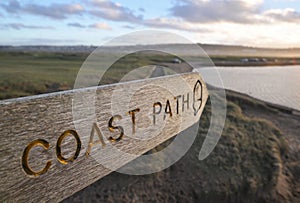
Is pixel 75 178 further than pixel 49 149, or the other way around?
pixel 75 178

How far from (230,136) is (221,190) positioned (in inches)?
72.4

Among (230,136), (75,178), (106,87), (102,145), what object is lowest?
(230,136)

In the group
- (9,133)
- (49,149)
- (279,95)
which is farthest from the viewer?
(279,95)

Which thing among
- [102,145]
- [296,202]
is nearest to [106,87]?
[102,145]

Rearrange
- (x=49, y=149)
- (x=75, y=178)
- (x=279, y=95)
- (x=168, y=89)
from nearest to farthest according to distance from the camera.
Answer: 1. (x=49, y=149)
2. (x=75, y=178)
3. (x=168, y=89)
4. (x=279, y=95)

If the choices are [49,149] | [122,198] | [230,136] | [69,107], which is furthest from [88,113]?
[230,136]

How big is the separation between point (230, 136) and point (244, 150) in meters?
0.51

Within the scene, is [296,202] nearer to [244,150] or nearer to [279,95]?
[244,150]

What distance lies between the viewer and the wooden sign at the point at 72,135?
94cm

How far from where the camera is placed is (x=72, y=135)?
3.74 ft

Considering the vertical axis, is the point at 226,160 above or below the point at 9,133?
below

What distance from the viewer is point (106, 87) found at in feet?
4.29

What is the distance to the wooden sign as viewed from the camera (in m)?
0.94

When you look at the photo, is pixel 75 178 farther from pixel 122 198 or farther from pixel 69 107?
pixel 122 198
